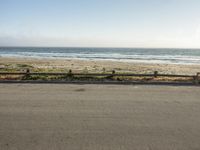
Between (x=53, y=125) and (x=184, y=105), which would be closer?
(x=53, y=125)

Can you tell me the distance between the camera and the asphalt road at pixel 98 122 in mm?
4617

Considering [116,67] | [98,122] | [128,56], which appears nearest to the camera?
[98,122]

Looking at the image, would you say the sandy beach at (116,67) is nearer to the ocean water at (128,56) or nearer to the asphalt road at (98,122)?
the ocean water at (128,56)

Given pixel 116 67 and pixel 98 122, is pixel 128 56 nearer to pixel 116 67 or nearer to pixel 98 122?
pixel 116 67

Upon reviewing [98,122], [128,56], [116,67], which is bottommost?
[116,67]

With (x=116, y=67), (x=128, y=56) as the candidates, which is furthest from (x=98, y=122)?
(x=128, y=56)

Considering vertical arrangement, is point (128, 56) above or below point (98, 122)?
below

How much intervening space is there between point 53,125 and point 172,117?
11.7 ft

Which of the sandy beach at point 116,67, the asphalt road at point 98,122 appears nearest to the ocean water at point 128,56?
the sandy beach at point 116,67

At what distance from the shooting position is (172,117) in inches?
256

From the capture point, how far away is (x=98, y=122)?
594 cm

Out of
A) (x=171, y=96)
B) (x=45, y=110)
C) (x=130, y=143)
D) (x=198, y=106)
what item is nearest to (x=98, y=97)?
(x=45, y=110)

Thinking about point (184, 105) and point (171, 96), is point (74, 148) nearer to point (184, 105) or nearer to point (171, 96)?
point (184, 105)

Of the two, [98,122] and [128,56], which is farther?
[128,56]
